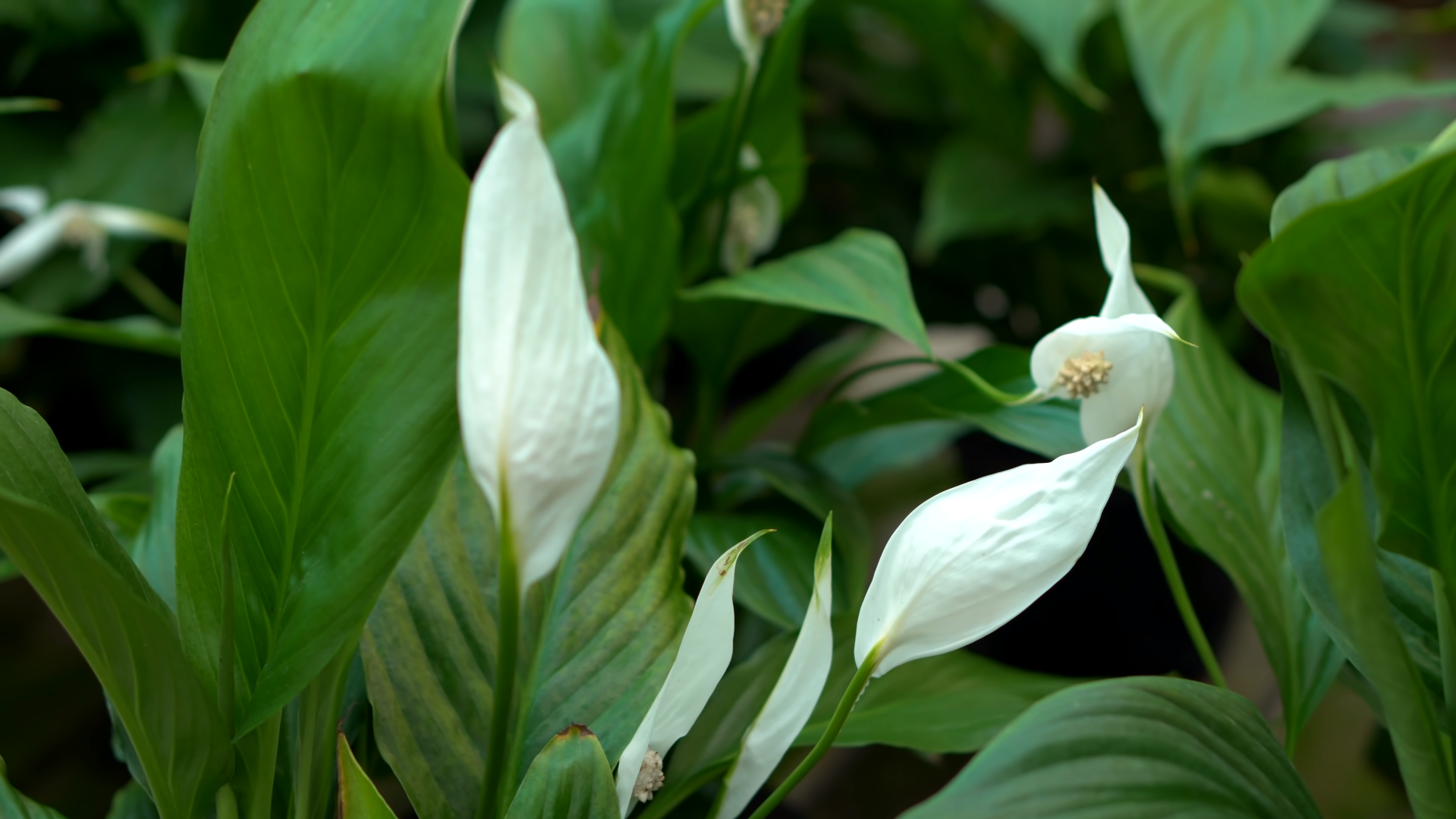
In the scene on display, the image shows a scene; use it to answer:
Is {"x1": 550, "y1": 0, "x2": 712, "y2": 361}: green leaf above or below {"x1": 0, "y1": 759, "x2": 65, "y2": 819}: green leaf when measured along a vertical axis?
above

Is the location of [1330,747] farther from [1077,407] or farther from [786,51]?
[786,51]

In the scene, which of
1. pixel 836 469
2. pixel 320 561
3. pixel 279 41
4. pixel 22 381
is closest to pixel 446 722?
pixel 320 561

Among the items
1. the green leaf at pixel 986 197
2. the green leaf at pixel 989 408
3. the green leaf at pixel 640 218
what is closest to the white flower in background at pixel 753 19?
the green leaf at pixel 640 218

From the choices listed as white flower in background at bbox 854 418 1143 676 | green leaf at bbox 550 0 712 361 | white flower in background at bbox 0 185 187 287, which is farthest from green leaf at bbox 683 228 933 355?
white flower in background at bbox 0 185 187 287

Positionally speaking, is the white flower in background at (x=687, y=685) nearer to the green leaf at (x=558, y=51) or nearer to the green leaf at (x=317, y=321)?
the green leaf at (x=317, y=321)

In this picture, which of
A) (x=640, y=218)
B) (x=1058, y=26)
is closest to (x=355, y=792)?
(x=640, y=218)

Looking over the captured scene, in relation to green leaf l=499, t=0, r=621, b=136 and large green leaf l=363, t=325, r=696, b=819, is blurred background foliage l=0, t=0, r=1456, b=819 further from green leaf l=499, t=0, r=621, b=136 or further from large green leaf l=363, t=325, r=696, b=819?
→ large green leaf l=363, t=325, r=696, b=819

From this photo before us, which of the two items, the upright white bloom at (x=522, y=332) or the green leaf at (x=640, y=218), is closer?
the upright white bloom at (x=522, y=332)
